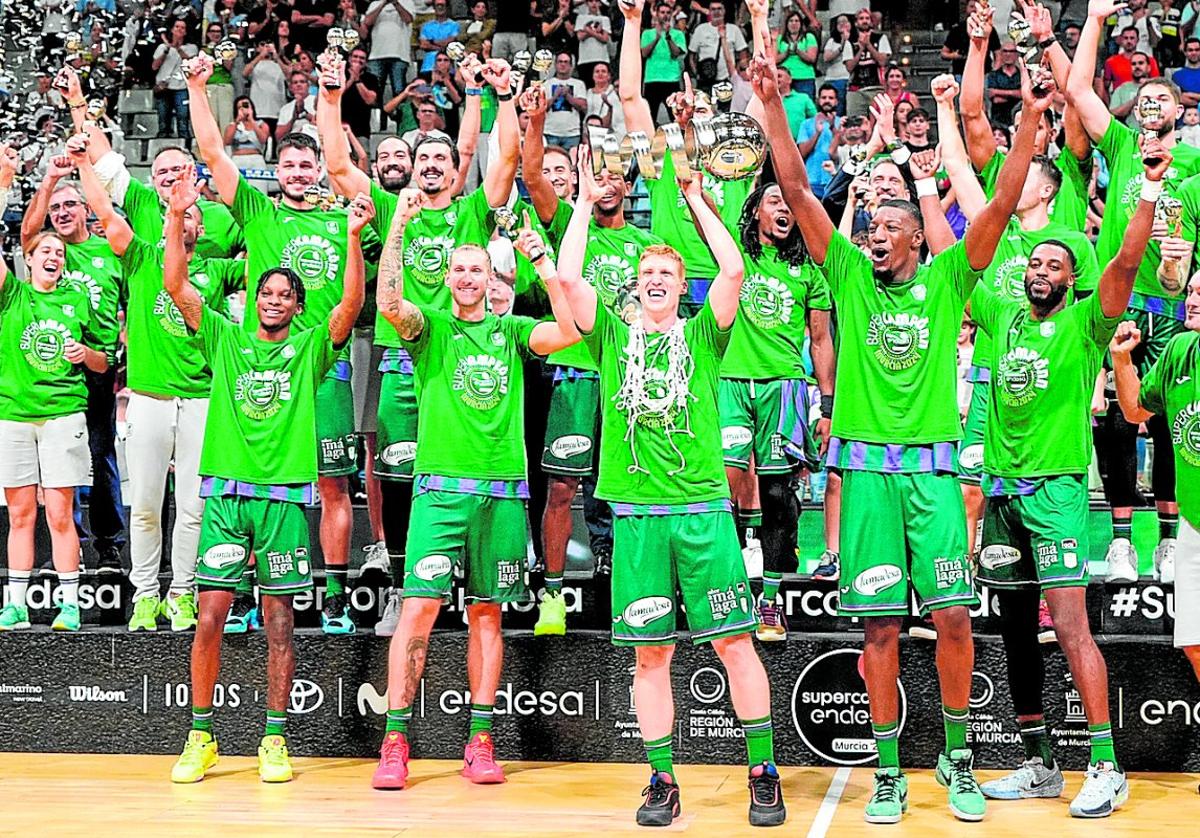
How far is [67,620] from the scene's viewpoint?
270 inches

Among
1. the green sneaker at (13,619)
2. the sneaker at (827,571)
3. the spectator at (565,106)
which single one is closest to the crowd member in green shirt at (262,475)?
the green sneaker at (13,619)

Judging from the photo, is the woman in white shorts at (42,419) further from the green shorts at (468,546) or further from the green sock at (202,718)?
the green shorts at (468,546)

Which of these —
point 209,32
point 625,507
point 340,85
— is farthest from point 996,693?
point 209,32

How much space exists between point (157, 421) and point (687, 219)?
8.08ft

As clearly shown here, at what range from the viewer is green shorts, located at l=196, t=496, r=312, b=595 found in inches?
240

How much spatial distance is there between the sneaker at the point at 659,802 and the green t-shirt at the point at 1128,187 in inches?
105

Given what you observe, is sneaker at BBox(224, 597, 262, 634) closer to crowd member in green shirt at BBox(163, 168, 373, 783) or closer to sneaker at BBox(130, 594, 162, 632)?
sneaker at BBox(130, 594, 162, 632)

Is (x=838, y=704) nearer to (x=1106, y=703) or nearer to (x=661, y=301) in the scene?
(x=1106, y=703)

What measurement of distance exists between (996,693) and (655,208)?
97.8 inches

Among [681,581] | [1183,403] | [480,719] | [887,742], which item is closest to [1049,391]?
[1183,403]

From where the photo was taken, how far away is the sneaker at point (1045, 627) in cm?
622

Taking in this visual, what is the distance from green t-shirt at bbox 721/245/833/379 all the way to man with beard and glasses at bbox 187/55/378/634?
1617 millimetres

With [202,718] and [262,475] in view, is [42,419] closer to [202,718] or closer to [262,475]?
[262,475]

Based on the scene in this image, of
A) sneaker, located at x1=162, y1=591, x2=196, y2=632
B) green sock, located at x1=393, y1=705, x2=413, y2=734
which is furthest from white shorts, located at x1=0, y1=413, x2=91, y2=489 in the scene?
green sock, located at x1=393, y1=705, x2=413, y2=734
